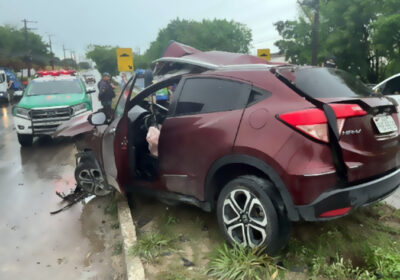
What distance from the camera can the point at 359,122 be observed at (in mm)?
2857

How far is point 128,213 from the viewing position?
4406 millimetres

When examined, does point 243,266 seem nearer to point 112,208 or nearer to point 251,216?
point 251,216

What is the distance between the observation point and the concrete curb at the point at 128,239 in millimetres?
3105

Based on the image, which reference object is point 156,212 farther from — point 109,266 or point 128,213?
point 109,266

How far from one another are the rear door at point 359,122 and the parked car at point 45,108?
7304 millimetres

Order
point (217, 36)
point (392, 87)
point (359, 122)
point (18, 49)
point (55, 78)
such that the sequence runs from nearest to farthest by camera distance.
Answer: point (359, 122)
point (392, 87)
point (55, 78)
point (217, 36)
point (18, 49)

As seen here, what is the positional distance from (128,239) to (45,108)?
636 cm

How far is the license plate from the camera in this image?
118 inches

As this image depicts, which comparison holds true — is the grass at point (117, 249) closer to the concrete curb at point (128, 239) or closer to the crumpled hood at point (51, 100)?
the concrete curb at point (128, 239)

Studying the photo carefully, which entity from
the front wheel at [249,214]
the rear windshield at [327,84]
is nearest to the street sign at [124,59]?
the rear windshield at [327,84]

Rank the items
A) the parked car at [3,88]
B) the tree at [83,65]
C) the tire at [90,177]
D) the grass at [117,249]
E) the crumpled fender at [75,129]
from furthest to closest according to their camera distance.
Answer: the tree at [83,65]
the parked car at [3,88]
the crumpled fender at [75,129]
the tire at [90,177]
the grass at [117,249]

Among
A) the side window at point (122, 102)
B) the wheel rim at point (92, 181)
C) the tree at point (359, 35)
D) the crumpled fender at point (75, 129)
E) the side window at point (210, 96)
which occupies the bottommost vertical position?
the wheel rim at point (92, 181)

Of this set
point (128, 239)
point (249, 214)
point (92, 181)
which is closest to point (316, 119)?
point (249, 214)

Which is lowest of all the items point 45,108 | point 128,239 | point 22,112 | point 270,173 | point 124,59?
point 128,239
